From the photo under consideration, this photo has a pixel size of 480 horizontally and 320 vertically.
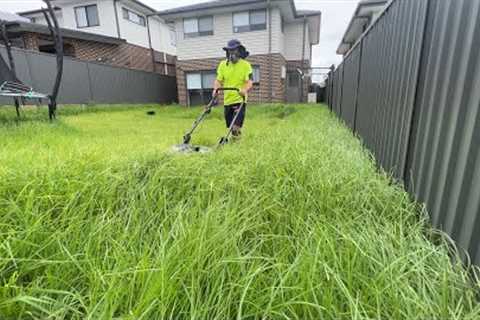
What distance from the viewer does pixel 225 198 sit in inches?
76.9

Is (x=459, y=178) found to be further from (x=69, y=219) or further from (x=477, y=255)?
(x=69, y=219)

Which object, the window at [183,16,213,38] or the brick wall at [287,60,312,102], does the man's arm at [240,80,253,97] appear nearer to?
the window at [183,16,213,38]

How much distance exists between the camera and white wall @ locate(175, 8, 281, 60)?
14.7 meters

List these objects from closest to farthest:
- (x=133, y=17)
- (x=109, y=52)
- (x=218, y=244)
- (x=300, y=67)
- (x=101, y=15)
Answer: (x=218, y=244)
(x=109, y=52)
(x=101, y=15)
(x=300, y=67)
(x=133, y=17)

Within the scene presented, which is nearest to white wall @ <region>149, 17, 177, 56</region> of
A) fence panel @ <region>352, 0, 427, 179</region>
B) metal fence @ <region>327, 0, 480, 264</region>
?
fence panel @ <region>352, 0, 427, 179</region>

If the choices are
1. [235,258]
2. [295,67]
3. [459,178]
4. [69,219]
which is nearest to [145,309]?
[235,258]

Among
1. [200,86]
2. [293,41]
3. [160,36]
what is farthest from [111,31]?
[293,41]

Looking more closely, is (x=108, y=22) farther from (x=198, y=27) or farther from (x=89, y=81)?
(x=89, y=81)

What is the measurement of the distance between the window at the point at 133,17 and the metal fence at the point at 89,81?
5368mm

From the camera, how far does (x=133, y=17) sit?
1952cm

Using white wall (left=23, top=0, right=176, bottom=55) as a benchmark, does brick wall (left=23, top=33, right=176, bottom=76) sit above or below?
below

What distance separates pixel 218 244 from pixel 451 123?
136 cm

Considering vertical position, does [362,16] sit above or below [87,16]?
below

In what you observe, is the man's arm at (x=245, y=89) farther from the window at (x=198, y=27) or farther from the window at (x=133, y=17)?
the window at (x=133, y=17)
